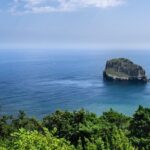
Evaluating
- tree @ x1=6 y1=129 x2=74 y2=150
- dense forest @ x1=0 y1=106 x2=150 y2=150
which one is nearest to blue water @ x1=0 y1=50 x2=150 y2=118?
dense forest @ x1=0 y1=106 x2=150 y2=150

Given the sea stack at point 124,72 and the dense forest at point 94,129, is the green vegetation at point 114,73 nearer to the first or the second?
the sea stack at point 124,72

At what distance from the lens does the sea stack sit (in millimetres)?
160375

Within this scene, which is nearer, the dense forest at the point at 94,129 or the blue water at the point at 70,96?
the dense forest at the point at 94,129

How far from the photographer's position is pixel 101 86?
141625mm

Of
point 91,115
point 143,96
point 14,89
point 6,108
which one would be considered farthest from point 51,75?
point 91,115

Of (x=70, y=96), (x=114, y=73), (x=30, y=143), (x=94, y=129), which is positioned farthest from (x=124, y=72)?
(x=30, y=143)

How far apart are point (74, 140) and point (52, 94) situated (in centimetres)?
8060

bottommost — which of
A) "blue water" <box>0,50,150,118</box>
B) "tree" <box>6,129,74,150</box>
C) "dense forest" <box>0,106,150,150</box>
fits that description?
"blue water" <box>0,50,150,118</box>

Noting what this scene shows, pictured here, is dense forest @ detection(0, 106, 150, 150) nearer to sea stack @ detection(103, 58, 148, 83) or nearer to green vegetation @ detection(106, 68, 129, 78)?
sea stack @ detection(103, 58, 148, 83)

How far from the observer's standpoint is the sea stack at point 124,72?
16038cm

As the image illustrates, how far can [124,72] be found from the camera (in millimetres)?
165875

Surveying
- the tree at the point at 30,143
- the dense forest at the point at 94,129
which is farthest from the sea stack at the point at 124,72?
the tree at the point at 30,143

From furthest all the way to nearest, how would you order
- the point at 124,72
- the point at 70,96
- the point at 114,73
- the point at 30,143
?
the point at 124,72
the point at 114,73
the point at 70,96
the point at 30,143

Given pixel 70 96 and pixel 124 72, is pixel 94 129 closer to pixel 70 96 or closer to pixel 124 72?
pixel 70 96
